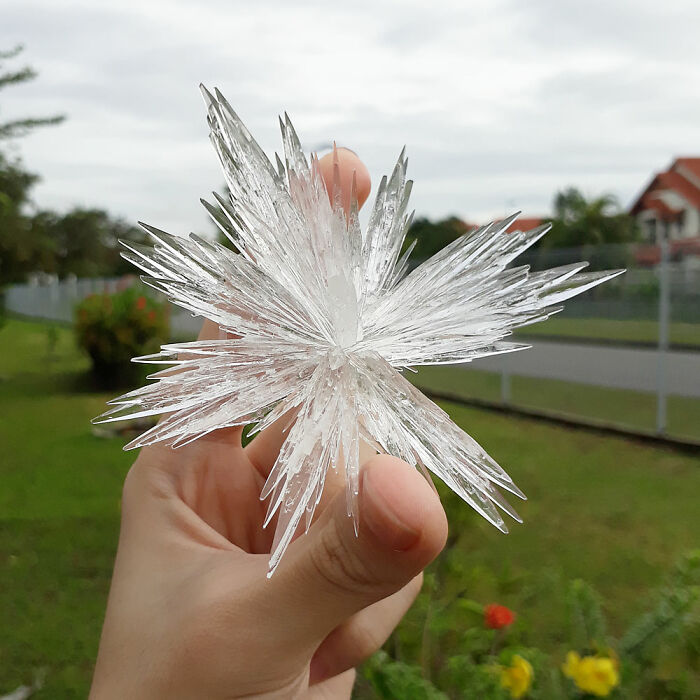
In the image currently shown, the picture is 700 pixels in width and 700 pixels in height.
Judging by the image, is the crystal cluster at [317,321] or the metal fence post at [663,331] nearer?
the crystal cluster at [317,321]

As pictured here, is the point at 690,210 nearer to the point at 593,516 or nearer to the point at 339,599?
the point at 593,516

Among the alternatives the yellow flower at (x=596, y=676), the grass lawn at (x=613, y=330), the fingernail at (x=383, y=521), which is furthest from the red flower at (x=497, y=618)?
the grass lawn at (x=613, y=330)

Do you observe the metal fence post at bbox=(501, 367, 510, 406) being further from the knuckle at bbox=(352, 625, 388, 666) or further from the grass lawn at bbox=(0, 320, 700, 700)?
the knuckle at bbox=(352, 625, 388, 666)

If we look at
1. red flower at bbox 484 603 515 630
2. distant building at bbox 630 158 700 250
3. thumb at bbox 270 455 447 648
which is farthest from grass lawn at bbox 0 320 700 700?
distant building at bbox 630 158 700 250

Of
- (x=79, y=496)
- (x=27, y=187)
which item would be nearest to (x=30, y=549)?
(x=79, y=496)

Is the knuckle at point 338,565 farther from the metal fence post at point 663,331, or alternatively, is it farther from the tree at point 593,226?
the tree at point 593,226
